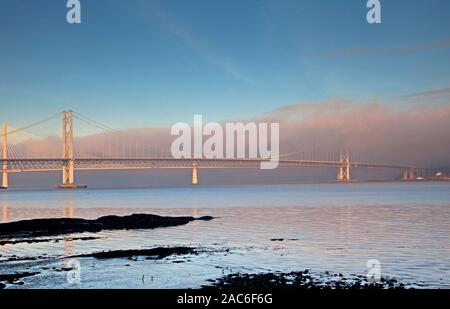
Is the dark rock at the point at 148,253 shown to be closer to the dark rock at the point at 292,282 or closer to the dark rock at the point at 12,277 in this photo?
the dark rock at the point at 12,277

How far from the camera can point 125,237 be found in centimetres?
2319

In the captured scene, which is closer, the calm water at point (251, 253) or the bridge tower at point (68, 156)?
the calm water at point (251, 253)

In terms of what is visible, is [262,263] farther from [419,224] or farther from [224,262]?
[419,224]

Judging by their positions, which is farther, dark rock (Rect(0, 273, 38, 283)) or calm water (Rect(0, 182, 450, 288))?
calm water (Rect(0, 182, 450, 288))

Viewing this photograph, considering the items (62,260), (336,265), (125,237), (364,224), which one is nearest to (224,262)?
(336,265)

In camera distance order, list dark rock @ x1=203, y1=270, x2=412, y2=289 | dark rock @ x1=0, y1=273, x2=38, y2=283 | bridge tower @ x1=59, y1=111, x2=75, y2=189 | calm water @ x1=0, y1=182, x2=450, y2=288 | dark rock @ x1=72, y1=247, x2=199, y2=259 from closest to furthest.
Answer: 1. dark rock @ x1=203, y1=270, x2=412, y2=289
2. dark rock @ x1=0, y1=273, x2=38, y2=283
3. calm water @ x1=0, y1=182, x2=450, y2=288
4. dark rock @ x1=72, y1=247, x2=199, y2=259
5. bridge tower @ x1=59, y1=111, x2=75, y2=189

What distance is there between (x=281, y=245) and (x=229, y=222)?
1149cm

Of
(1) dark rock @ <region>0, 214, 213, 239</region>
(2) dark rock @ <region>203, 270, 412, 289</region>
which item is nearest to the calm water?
(2) dark rock @ <region>203, 270, 412, 289</region>

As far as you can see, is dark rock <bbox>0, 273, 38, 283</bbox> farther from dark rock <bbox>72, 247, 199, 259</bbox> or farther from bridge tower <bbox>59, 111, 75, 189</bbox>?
bridge tower <bbox>59, 111, 75, 189</bbox>

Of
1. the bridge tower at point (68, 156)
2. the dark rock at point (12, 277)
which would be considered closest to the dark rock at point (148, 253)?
the dark rock at point (12, 277)

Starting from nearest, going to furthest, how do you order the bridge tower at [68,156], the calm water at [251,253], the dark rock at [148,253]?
the calm water at [251,253] < the dark rock at [148,253] < the bridge tower at [68,156]

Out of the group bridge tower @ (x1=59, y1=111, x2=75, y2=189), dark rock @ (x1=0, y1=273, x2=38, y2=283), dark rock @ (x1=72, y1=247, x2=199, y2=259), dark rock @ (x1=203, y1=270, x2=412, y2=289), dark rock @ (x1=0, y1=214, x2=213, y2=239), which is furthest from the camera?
bridge tower @ (x1=59, y1=111, x2=75, y2=189)

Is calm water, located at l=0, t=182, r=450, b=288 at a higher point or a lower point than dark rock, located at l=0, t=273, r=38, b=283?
lower

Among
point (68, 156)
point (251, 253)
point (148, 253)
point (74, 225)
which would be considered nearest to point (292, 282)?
point (251, 253)
